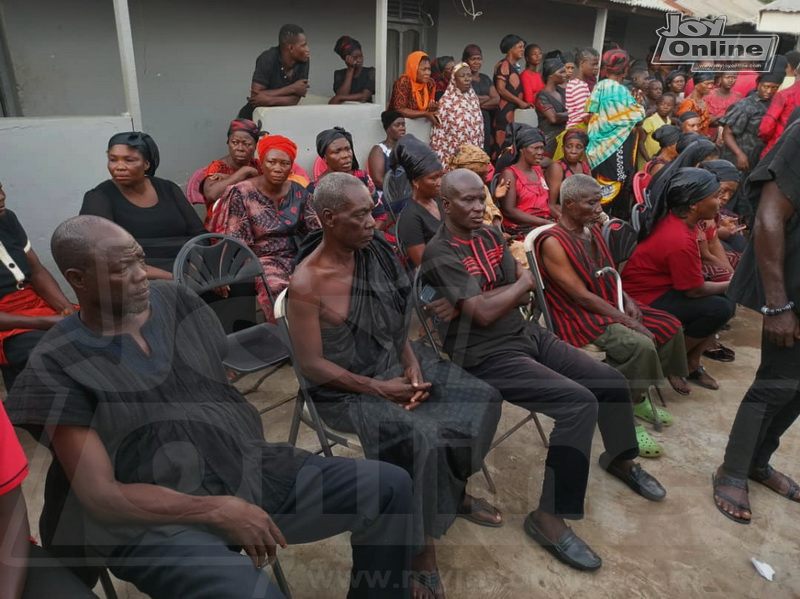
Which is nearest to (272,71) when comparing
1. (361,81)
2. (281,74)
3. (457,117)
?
(281,74)

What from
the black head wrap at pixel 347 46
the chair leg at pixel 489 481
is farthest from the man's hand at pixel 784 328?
the black head wrap at pixel 347 46

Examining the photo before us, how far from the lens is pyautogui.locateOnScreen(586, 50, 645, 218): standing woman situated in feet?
20.1

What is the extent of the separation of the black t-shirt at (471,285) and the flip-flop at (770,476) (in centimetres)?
129

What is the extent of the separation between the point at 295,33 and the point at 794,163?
15.0ft

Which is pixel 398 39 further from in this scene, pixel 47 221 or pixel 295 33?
pixel 47 221

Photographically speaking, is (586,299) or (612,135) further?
(612,135)

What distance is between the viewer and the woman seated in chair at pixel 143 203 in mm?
3475

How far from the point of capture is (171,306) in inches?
76.5

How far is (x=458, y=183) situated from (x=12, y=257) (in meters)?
2.26

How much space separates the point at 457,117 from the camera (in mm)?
6141

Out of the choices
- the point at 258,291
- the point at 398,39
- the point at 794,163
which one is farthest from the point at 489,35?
the point at 794,163

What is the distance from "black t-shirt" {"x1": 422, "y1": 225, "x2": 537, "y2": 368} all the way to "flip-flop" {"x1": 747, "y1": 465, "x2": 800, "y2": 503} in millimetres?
1291

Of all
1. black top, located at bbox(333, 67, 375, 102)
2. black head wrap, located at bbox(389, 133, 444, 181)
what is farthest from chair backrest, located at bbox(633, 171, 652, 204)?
black top, located at bbox(333, 67, 375, 102)

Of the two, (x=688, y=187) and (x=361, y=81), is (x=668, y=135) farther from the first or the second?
(x=361, y=81)
